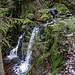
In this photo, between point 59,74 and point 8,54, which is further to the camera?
point 8,54

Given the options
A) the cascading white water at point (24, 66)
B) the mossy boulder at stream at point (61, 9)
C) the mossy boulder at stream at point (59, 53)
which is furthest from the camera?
the mossy boulder at stream at point (61, 9)

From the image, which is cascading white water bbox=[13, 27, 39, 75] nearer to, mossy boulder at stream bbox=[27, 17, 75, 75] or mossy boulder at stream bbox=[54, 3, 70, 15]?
mossy boulder at stream bbox=[27, 17, 75, 75]

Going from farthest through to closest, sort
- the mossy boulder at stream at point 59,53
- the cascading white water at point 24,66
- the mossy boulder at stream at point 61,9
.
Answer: the mossy boulder at stream at point 61,9, the cascading white water at point 24,66, the mossy boulder at stream at point 59,53

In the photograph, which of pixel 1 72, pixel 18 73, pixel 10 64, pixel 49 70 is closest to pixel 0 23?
pixel 1 72

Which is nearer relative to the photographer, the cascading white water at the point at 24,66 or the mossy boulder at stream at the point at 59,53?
the mossy boulder at stream at the point at 59,53

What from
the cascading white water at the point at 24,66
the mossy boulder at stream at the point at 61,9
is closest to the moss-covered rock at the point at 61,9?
the mossy boulder at stream at the point at 61,9

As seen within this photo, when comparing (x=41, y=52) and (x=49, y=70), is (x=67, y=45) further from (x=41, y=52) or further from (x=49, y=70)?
(x=41, y=52)

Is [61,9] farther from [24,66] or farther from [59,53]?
[24,66]

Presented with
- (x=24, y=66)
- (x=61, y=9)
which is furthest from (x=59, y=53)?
(x=61, y=9)

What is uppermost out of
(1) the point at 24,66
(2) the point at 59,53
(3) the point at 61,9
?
(3) the point at 61,9

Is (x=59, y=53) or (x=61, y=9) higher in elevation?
(x=61, y=9)

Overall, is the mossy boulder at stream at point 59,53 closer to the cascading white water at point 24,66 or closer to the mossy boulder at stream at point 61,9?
the cascading white water at point 24,66

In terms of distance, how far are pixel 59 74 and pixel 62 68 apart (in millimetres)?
325

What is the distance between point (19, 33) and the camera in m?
8.38
